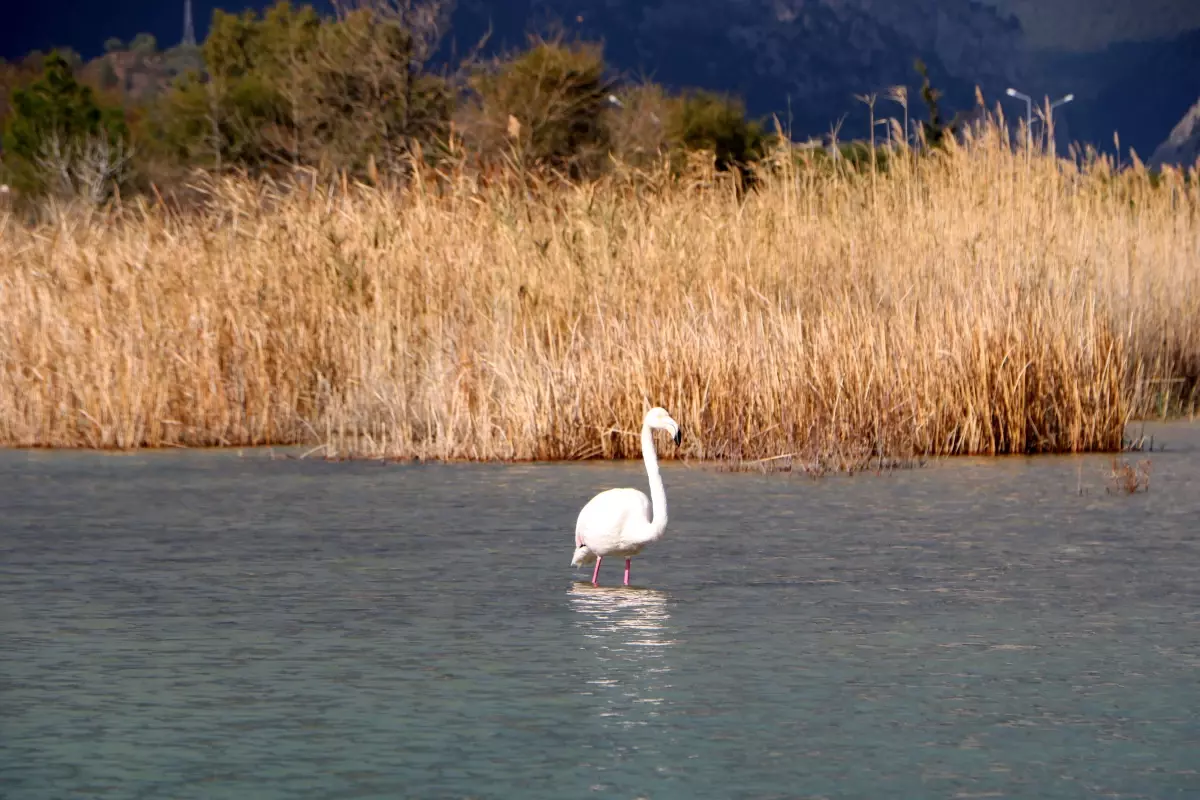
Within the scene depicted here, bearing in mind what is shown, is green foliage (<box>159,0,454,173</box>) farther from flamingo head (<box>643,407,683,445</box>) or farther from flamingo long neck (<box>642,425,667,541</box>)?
flamingo long neck (<box>642,425,667,541</box>)

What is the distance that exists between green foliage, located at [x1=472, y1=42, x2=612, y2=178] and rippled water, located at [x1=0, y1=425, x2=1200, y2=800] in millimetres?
23801

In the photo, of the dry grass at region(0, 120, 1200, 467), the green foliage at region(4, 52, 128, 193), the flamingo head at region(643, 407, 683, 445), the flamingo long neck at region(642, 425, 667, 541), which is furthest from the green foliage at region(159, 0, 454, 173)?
the flamingo long neck at region(642, 425, 667, 541)

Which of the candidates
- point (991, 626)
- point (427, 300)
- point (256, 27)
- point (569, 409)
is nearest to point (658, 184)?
point (427, 300)

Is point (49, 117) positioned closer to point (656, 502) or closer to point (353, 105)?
point (353, 105)

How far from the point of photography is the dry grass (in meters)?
12.7

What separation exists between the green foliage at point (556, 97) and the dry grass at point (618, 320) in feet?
57.9

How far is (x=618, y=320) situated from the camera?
14.1 metres

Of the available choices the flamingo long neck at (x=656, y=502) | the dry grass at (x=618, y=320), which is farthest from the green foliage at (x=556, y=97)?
the flamingo long neck at (x=656, y=502)

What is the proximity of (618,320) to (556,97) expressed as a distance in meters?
21.1

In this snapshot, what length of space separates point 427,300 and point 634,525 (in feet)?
23.0

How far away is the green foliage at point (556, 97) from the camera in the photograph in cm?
3444

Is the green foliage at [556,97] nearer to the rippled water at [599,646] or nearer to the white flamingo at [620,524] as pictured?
the rippled water at [599,646]

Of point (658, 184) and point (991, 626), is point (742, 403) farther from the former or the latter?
point (991, 626)

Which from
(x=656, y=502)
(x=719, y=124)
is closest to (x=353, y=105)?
(x=719, y=124)
